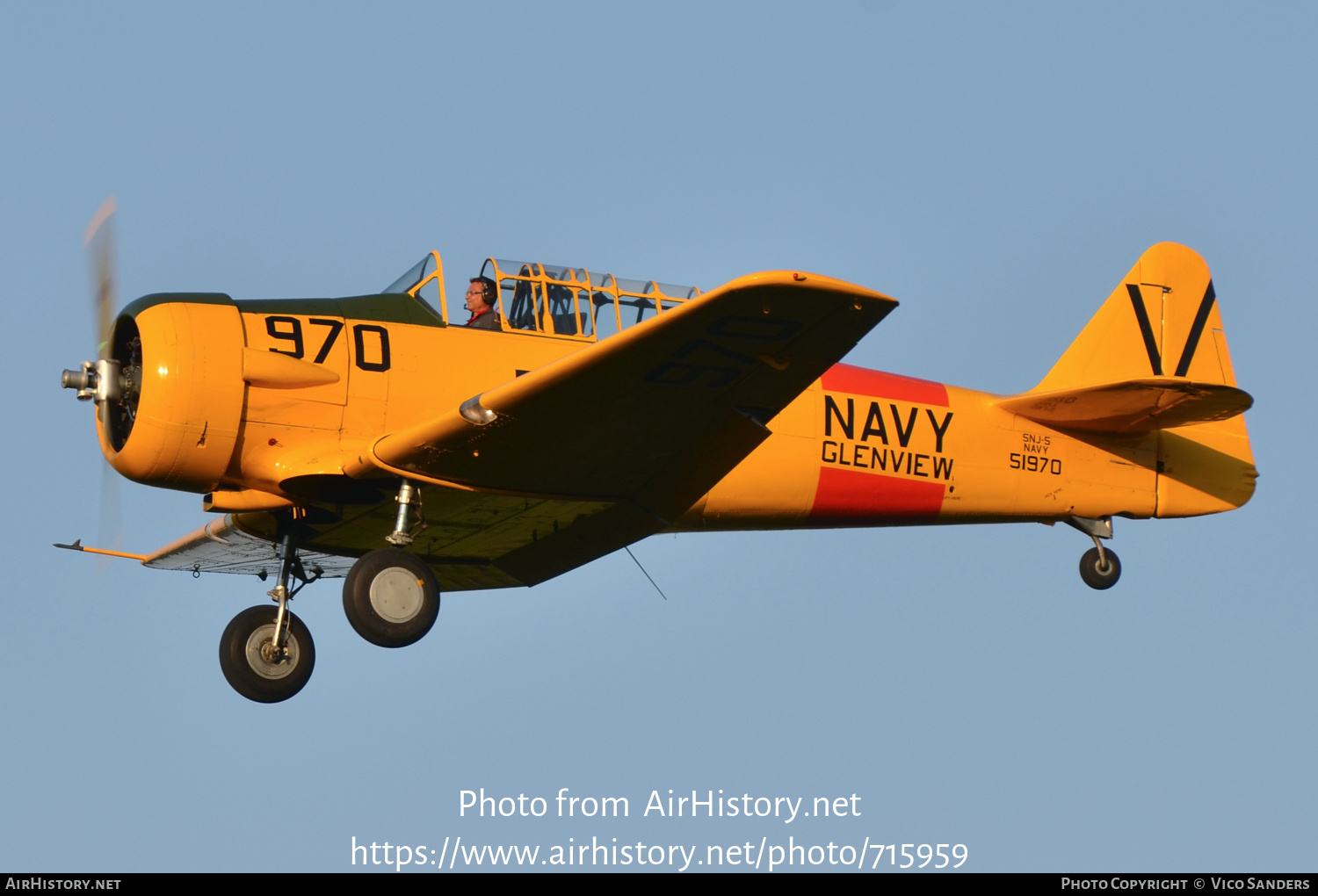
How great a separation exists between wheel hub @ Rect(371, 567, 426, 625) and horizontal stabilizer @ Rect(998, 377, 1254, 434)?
471cm

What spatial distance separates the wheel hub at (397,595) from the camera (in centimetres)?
936

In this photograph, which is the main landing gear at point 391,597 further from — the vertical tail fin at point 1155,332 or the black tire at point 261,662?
the vertical tail fin at point 1155,332

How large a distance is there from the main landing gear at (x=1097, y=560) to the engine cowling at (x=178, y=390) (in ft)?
20.5

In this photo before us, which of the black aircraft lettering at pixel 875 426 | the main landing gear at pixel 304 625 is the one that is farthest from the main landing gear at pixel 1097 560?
the main landing gear at pixel 304 625

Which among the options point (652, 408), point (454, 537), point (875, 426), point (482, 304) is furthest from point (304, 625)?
point (875, 426)

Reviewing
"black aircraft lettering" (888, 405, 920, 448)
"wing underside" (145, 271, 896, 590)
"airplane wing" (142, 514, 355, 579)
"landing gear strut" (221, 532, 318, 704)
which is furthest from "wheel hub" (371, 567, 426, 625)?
"black aircraft lettering" (888, 405, 920, 448)

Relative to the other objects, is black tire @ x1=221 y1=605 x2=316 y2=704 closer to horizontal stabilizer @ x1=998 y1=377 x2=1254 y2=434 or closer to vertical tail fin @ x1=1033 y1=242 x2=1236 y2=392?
horizontal stabilizer @ x1=998 y1=377 x2=1254 y2=434

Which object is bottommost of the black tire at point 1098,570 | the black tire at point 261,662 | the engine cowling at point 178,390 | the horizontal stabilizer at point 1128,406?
the black tire at point 261,662

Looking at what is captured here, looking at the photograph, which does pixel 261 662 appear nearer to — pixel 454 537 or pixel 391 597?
pixel 454 537

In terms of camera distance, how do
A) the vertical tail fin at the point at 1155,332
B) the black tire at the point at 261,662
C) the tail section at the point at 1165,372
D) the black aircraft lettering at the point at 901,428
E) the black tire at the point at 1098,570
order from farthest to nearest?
the vertical tail fin at the point at 1155,332 < the black tire at the point at 1098,570 < the tail section at the point at 1165,372 < the black aircraft lettering at the point at 901,428 < the black tire at the point at 261,662

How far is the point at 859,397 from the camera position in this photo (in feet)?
37.1

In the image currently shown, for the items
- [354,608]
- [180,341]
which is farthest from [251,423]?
[354,608]

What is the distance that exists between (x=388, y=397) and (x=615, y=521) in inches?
73.8

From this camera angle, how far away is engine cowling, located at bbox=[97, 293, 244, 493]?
9.36 meters
